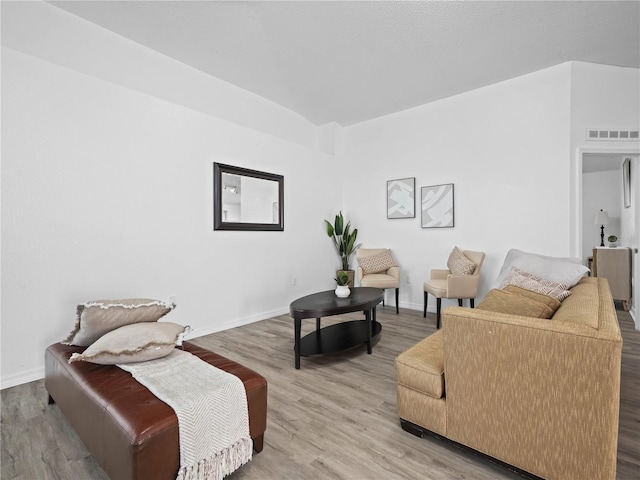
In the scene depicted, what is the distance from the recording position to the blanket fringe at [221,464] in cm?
122

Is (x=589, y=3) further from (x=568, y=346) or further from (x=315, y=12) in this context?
(x=568, y=346)

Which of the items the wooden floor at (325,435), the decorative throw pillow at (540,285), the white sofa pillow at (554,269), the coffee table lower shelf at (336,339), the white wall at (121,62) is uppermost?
the white wall at (121,62)

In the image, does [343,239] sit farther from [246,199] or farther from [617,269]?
[617,269]

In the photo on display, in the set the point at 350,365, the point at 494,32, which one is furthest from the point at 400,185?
the point at 350,365

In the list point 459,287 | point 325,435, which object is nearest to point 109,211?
point 325,435

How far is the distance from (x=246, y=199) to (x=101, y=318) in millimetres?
2322

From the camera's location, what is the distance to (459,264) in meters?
3.75

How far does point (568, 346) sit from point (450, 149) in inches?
140

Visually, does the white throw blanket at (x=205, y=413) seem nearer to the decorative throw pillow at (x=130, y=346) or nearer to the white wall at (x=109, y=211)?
the decorative throw pillow at (x=130, y=346)

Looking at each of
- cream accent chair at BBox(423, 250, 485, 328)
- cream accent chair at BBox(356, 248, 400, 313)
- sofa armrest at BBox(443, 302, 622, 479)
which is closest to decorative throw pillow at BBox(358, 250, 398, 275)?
cream accent chair at BBox(356, 248, 400, 313)

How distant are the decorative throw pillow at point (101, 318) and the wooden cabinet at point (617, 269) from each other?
590 cm

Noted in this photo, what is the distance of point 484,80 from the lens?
3.75 m

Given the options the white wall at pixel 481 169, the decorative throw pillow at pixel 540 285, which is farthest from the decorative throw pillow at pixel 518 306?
the white wall at pixel 481 169

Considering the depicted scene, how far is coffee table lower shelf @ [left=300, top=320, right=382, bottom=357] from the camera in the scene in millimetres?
2678
